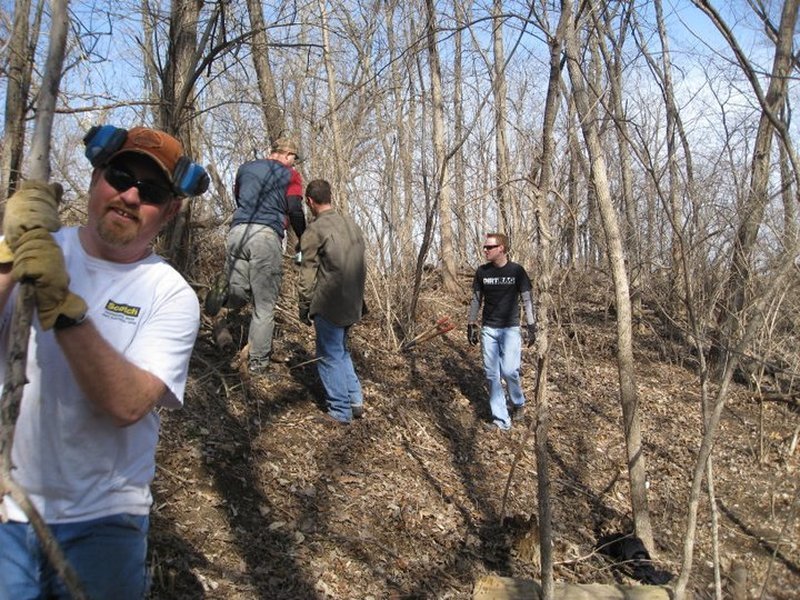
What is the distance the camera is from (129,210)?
1651 mm

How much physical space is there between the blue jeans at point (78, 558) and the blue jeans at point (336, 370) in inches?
153

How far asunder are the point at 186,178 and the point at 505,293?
16.5ft

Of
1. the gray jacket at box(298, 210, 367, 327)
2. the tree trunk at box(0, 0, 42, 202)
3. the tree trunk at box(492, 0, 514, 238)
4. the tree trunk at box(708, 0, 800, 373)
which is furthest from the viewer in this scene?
the tree trunk at box(492, 0, 514, 238)

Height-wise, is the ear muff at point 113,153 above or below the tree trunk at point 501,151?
below

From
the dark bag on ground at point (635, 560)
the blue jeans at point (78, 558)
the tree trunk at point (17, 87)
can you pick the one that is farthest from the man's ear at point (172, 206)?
the dark bag on ground at point (635, 560)

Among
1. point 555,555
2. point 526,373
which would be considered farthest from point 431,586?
point 526,373

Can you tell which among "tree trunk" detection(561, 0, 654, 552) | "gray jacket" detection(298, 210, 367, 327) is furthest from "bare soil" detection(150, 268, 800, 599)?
"gray jacket" detection(298, 210, 367, 327)

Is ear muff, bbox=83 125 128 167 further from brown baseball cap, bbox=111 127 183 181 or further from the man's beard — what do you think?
the man's beard

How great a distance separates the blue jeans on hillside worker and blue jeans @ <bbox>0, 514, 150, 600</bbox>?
13.5ft

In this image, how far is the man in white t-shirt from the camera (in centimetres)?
142

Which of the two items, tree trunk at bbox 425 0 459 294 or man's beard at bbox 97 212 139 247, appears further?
tree trunk at bbox 425 0 459 294

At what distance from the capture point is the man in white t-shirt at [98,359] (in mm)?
1421

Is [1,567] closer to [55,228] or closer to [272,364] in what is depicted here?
[55,228]

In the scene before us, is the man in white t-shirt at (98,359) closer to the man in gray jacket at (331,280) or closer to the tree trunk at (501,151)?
the man in gray jacket at (331,280)
